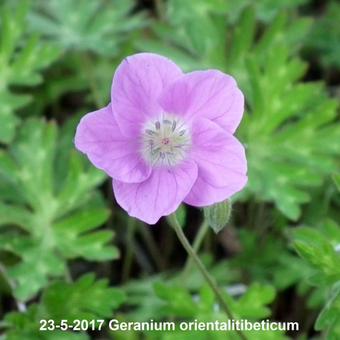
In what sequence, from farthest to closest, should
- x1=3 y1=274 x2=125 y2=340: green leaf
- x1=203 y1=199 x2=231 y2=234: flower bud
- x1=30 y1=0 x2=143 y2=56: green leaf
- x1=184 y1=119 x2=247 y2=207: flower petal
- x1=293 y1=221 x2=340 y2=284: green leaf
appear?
x1=30 y1=0 x2=143 y2=56: green leaf, x1=3 y1=274 x2=125 y2=340: green leaf, x1=293 y1=221 x2=340 y2=284: green leaf, x1=203 y1=199 x2=231 y2=234: flower bud, x1=184 y1=119 x2=247 y2=207: flower petal

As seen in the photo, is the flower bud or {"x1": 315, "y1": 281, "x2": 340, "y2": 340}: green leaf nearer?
the flower bud

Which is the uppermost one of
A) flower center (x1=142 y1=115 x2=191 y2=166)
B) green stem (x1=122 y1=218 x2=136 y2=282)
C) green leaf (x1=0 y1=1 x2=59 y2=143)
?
green leaf (x1=0 y1=1 x2=59 y2=143)

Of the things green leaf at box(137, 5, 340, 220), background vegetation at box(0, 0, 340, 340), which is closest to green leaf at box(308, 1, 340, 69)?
background vegetation at box(0, 0, 340, 340)

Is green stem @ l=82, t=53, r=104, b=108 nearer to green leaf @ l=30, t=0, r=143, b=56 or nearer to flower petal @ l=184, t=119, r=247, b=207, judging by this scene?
green leaf @ l=30, t=0, r=143, b=56

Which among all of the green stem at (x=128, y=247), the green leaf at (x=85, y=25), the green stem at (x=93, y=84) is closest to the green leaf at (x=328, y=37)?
the green leaf at (x=85, y=25)

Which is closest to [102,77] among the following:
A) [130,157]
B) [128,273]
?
[128,273]

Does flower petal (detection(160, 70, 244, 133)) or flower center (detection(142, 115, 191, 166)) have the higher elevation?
flower petal (detection(160, 70, 244, 133))

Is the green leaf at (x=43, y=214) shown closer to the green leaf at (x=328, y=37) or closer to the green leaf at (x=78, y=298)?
the green leaf at (x=78, y=298)

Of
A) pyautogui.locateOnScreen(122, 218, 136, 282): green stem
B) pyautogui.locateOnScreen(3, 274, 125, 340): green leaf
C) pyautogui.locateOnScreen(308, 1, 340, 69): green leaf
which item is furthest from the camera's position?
pyautogui.locateOnScreen(308, 1, 340, 69): green leaf
